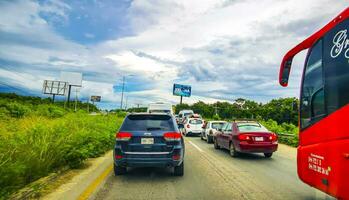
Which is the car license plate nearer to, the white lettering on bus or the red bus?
the red bus

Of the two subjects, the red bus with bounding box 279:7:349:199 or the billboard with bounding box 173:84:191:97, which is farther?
the billboard with bounding box 173:84:191:97

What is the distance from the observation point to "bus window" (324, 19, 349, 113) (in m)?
4.39

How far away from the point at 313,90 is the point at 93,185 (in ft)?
16.9

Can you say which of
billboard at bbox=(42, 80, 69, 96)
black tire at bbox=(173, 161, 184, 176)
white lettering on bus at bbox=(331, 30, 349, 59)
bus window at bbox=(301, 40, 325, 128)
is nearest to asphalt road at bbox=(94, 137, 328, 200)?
black tire at bbox=(173, 161, 184, 176)

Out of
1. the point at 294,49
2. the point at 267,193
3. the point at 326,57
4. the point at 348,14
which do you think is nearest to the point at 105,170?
the point at 267,193

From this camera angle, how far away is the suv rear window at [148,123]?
342 inches

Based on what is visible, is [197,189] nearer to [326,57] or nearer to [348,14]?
[326,57]

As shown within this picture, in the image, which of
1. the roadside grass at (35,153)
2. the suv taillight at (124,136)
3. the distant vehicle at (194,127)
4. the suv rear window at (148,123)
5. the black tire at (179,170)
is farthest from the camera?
the distant vehicle at (194,127)

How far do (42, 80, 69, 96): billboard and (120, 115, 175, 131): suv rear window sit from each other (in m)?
68.7

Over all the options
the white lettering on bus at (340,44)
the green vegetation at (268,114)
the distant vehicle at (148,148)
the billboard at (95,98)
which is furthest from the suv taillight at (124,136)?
the billboard at (95,98)

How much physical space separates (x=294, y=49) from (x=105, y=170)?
6.31 meters

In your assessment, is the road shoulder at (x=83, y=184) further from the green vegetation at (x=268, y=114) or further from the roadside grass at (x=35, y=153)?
the green vegetation at (x=268, y=114)

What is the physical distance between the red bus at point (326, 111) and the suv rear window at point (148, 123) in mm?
3876

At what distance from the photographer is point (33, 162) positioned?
753cm
